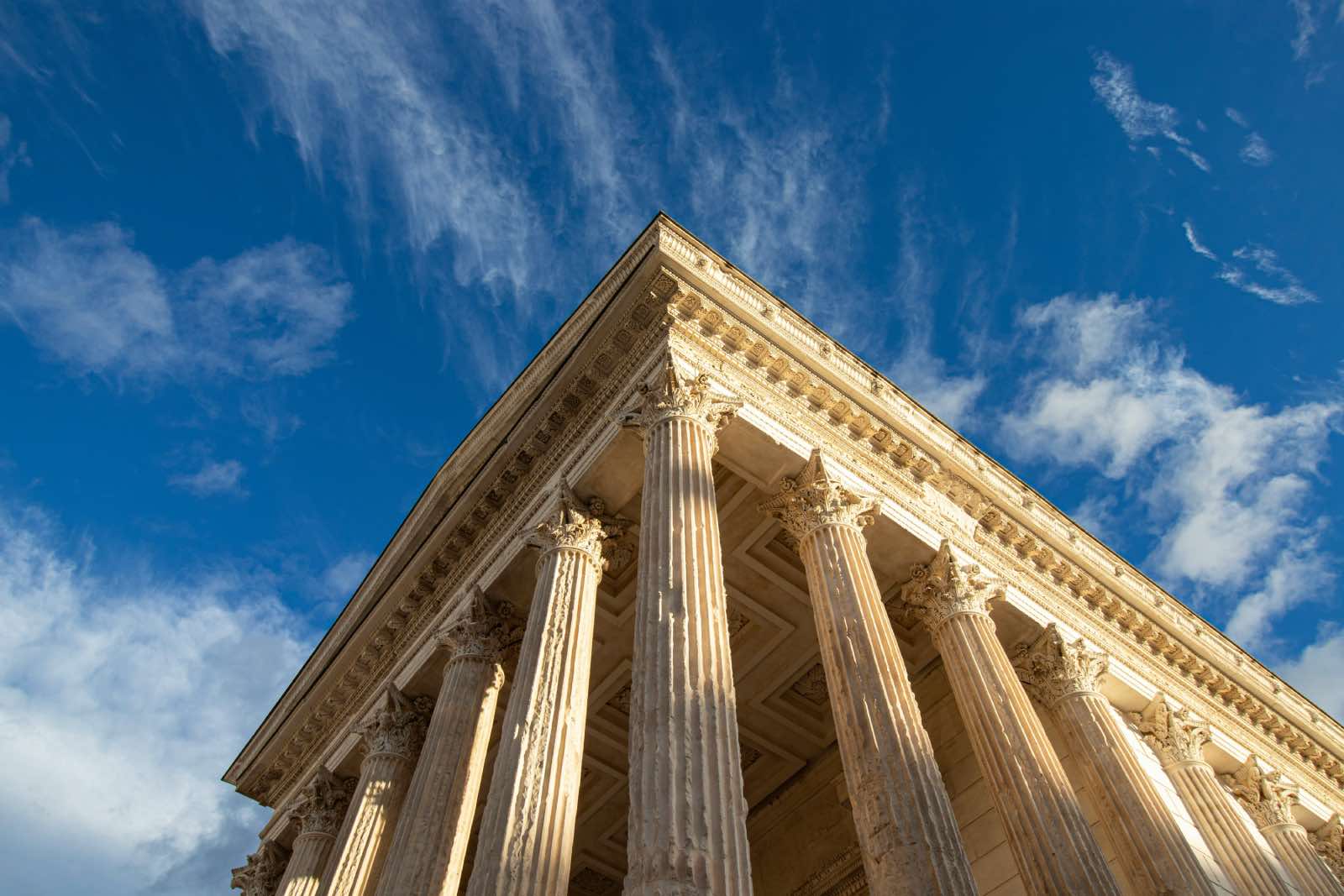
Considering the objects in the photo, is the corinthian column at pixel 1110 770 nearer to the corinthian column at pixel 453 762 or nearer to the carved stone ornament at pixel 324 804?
the corinthian column at pixel 453 762

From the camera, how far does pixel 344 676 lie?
20031 mm

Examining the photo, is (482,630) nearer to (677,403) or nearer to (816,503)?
(677,403)

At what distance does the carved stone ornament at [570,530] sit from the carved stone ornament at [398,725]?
501cm

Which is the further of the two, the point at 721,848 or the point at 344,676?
the point at 344,676

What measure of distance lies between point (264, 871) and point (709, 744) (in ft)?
52.4

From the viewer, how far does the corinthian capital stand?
13.0m

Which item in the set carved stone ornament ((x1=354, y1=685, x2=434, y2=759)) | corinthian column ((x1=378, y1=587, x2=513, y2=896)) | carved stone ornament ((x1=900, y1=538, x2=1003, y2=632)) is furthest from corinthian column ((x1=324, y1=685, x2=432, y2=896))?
carved stone ornament ((x1=900, y1=538, x2=1003, y2=632))

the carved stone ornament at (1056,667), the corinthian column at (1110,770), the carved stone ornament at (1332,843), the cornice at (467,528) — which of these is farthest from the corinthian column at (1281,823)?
the cornice at (467,528)

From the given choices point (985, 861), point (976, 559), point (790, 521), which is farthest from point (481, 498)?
point (985, 861)

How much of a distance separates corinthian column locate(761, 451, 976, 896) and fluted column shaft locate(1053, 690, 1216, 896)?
515 centimetres

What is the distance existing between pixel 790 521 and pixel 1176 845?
752 cm

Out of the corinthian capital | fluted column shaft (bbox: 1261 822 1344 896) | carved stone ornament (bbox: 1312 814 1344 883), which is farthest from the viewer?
carved stone ornament (bbox: 1312 814 1344 883)

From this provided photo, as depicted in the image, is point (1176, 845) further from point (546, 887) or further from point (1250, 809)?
point (546, 887)

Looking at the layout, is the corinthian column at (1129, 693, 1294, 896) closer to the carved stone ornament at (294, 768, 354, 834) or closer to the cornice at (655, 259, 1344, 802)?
the cornice at (655, 259, 1344, 802)
